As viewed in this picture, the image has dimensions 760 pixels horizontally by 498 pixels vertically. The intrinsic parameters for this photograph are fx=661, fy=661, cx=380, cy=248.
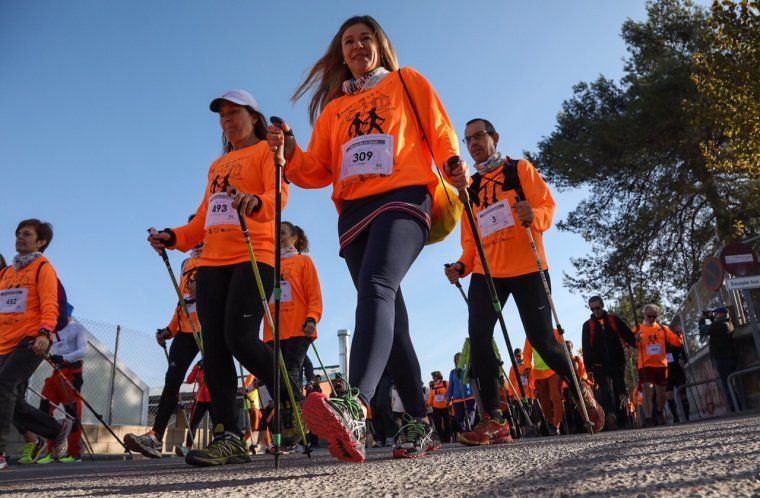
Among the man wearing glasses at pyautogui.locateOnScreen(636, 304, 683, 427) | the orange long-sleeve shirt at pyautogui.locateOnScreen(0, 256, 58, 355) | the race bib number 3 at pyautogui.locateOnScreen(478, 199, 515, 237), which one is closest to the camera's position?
the race bib number 3 at pyautogui.locateOnScreen(478, 199, 515, 237)

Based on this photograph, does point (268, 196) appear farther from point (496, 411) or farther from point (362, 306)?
point (496, 411)

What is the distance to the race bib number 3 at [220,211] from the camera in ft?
13.8

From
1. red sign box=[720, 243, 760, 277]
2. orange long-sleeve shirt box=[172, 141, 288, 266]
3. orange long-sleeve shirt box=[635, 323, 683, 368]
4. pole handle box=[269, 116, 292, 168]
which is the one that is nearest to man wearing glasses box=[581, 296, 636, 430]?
orange long-sleeve shirt box=[635, 323, 683, 368]

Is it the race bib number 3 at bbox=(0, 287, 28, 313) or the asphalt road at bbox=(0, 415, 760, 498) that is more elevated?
the race bib number 3 at bbox=(0, 287, 28, 313)

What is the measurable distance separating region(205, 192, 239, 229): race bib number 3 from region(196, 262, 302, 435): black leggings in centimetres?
30

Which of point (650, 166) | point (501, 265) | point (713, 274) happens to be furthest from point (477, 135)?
point (650, 166)

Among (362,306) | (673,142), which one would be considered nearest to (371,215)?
(362,306)

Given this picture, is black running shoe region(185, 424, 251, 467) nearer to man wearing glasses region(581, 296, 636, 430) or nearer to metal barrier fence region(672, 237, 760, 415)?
man wearing glasses region(581, 296, 636, 430)

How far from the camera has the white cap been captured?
450cm

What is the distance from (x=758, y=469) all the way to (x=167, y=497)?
1.59 meters

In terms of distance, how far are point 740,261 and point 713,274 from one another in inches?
34.4

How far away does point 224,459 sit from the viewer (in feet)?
11.7

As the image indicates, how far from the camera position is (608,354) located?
31.6 ft

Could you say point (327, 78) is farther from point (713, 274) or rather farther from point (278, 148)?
point (713, 274)
